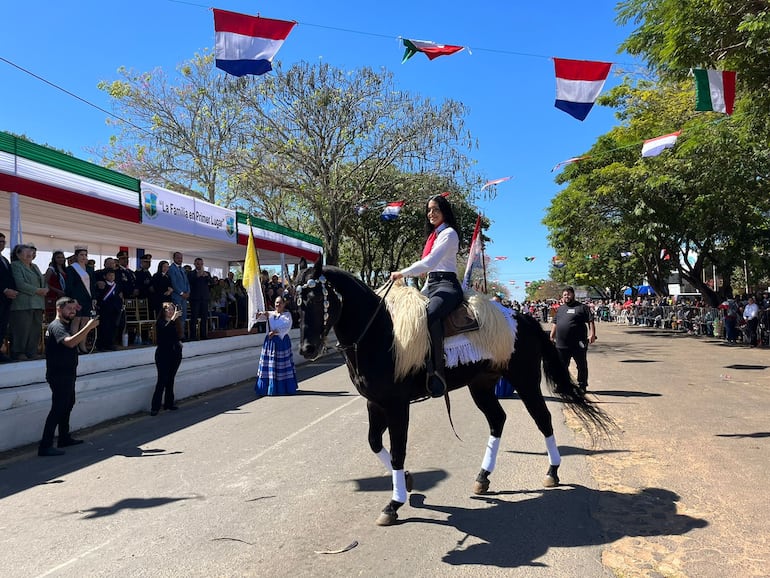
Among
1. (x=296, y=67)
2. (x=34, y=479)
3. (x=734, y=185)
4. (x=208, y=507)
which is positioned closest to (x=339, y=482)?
(x=208, y=507)

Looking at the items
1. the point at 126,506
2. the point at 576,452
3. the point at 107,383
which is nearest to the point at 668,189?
the point at 576,452

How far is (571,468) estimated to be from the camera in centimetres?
532

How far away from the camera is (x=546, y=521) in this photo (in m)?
4.00

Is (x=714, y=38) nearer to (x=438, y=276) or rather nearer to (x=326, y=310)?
(x=438, y=276)

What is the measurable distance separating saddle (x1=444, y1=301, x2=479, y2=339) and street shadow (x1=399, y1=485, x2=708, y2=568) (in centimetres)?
143

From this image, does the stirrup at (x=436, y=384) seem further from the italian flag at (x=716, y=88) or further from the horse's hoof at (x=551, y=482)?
the italian flag at (x=716, y=88)

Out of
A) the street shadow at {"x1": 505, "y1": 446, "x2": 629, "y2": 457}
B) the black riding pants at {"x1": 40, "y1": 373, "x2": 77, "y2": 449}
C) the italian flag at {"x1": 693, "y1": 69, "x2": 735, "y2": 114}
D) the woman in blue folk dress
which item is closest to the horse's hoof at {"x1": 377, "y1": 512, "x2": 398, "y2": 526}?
the street shadow at {"x1": 505, "y1": 446, "x2": 629, "y2": 457}

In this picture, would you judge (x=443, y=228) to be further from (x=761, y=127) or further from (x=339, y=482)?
(x=761, y=127)

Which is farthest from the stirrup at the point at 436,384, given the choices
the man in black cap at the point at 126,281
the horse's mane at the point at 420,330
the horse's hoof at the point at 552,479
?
the man in black cap at the point at 126,281

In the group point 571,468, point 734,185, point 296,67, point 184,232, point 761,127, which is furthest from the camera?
point 296,67

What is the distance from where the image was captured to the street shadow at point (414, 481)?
4.84m

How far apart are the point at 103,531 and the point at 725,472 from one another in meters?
5.43

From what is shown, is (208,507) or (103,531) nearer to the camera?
(103,531)

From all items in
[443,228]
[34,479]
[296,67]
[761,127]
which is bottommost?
[34,479]
